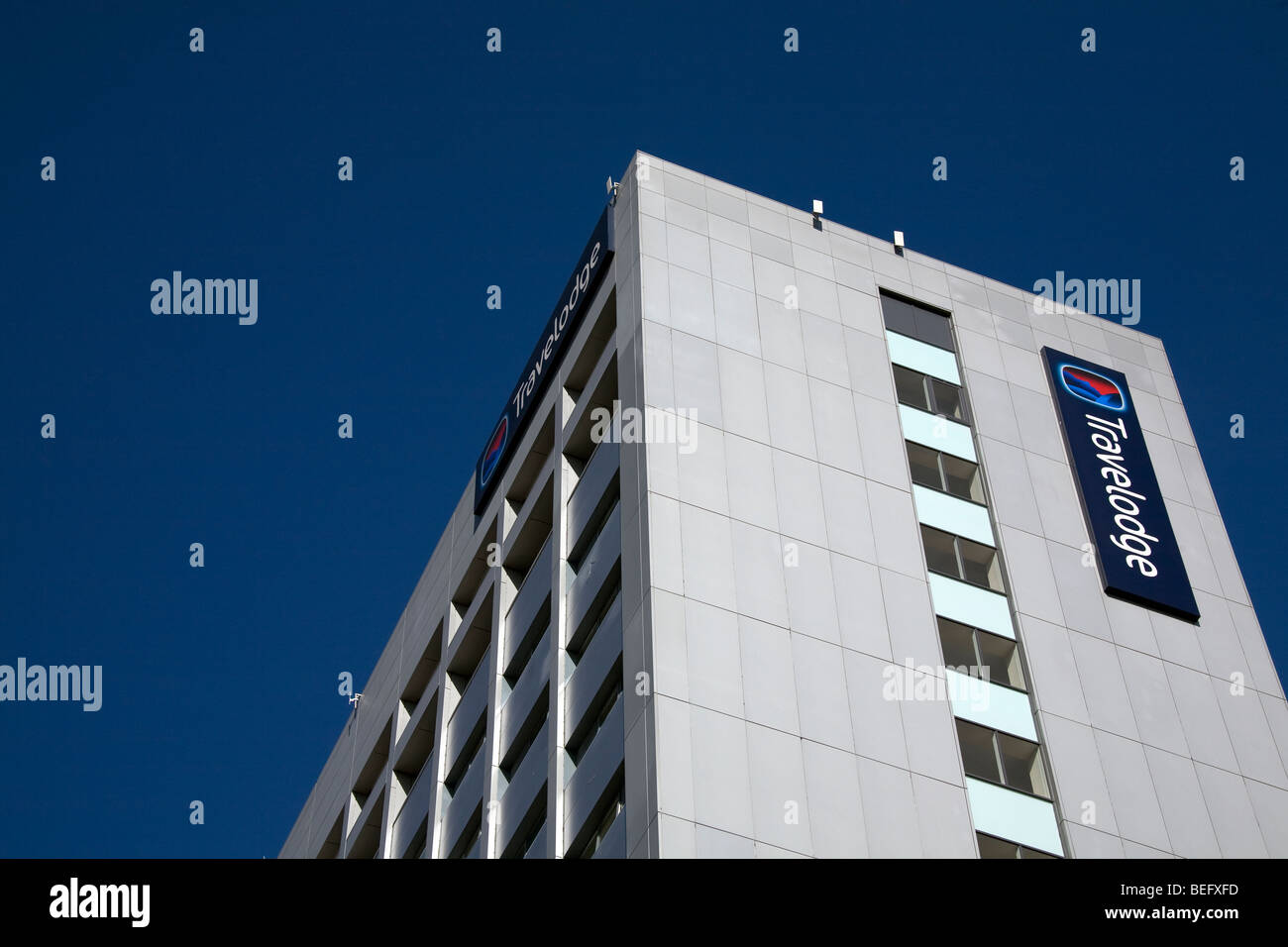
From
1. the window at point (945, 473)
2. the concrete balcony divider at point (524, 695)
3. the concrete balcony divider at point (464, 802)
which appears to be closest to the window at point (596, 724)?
the concrete balcony divider at point (524, 695)

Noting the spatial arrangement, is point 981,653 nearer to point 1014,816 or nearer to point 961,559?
point 961,559

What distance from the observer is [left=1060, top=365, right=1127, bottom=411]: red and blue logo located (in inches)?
1735

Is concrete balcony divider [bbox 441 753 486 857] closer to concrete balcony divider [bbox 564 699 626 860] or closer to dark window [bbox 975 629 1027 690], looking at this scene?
concrete balcony divider [bbox 564 699 626 860]

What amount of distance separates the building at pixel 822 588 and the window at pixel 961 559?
0.32ft

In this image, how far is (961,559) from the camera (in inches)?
1455

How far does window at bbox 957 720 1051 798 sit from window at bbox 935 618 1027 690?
5.29 feet

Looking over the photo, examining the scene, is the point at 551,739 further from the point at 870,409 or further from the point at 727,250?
the point at 727,250

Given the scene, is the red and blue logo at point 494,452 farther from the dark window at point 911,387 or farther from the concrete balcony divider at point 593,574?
the dark window at point 911,387

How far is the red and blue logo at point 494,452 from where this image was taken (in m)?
47.5

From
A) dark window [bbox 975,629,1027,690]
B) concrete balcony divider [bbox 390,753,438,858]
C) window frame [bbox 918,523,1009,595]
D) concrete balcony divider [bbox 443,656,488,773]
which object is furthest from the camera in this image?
concrete balcony divider [bbox 390,753,438,858]

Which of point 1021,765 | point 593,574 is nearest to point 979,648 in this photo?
point 1021,765

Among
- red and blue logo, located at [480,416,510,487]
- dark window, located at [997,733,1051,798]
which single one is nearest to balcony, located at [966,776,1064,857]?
dark window, located at [997,733,1051,798]
